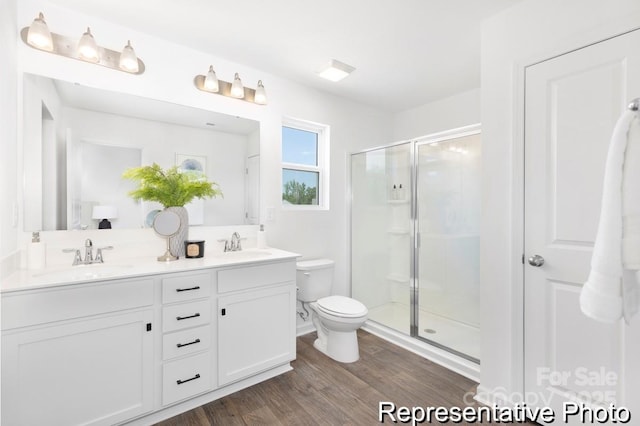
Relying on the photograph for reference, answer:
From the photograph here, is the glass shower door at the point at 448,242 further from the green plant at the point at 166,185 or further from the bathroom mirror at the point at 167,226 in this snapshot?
the bathroom mirror at the point at 167,226

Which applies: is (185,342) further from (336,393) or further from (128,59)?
(128,59)

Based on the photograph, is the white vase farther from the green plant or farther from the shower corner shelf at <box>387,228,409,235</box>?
the shower corner shelf at <box>387,228,409,235</box>

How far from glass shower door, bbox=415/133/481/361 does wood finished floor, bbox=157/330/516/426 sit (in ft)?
1.37

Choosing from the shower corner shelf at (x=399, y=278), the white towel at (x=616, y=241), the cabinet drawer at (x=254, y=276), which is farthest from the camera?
the shower corner shelf at (x=399, y=278)

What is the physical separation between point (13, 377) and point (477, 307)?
9.72 ft

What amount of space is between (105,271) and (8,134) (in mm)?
829

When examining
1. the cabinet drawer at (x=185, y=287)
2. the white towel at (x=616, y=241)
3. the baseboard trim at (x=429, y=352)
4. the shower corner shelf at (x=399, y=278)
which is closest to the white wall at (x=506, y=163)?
the baseboard trim at (x=429, y=352)

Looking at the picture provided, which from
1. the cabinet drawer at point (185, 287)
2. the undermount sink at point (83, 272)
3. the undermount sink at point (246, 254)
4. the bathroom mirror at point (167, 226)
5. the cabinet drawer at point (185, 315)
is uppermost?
the bathroom mirror at point (167, 226)

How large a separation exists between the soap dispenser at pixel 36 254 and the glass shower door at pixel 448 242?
2.64 meters

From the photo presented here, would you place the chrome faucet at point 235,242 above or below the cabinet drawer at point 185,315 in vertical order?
above

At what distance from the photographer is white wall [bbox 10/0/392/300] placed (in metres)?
1.78

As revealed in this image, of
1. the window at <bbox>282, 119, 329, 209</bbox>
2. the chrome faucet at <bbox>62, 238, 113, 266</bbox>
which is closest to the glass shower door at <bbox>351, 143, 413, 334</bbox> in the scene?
the window at <bbox>282, 119, 329, 209</bbox>

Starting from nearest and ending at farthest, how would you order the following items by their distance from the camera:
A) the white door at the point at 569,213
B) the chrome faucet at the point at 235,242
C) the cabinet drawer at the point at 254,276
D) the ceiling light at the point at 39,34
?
the white door at the point at 569,213 < the ceiling light at the point at 39,34 < the cabinet drawer at the point at 254,276 < the chrome faucet at the point at 235,242

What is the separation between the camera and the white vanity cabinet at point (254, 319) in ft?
6.09
